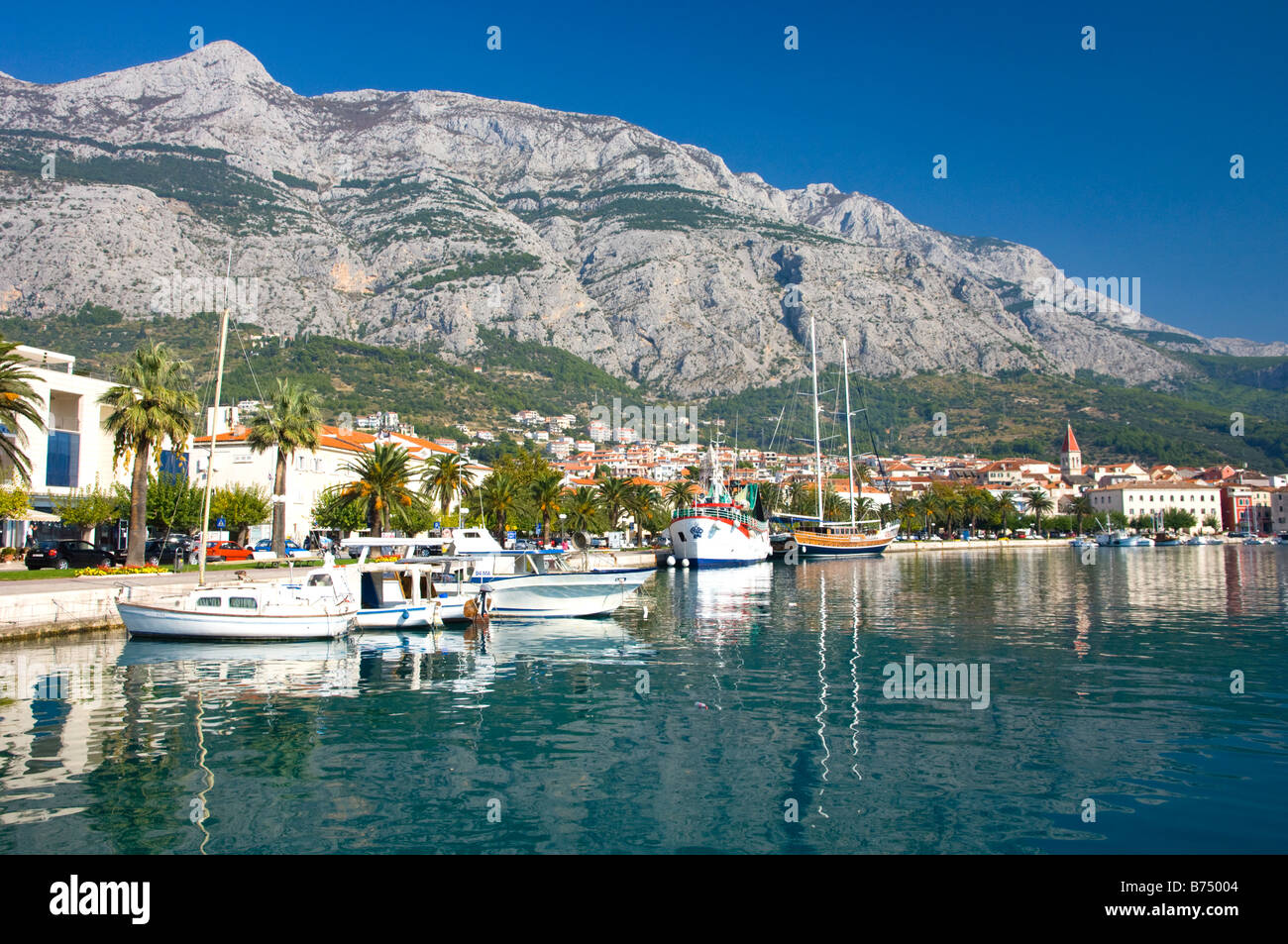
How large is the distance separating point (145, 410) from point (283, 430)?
13233mm

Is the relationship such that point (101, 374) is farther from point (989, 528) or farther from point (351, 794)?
point (989, 528)

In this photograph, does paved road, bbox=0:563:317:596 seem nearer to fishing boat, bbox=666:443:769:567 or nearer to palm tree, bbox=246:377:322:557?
palm tree, bbox=246:377:322:557

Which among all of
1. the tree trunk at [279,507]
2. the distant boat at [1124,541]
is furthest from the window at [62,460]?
the distant boat at [1124,541]

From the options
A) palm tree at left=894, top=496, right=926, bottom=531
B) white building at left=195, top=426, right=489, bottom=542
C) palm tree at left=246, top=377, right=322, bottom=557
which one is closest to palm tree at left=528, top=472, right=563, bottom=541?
white building at left=195, top=426, right=489, bottom=542

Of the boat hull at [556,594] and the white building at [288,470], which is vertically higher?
the white building at [288,470]

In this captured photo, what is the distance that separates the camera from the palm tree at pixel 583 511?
283 ft

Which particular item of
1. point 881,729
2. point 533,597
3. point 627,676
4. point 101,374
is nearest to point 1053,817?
Answer: point 881,729

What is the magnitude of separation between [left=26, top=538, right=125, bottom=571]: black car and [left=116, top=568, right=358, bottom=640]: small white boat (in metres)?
13.6

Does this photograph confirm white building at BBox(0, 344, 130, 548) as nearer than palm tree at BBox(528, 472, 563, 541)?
Yes

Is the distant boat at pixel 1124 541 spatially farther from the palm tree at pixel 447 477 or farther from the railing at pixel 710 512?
the palm tree at pixel 447 477

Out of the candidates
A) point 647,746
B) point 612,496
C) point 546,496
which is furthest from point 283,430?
point 612,496

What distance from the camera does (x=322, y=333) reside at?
585 feet

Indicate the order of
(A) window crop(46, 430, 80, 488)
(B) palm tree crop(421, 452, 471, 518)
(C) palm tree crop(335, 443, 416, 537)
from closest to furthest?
(C) palm tree crop(335, 443, 416, 537) < (A) window crop(46, 430, 80, 488) < (B) palm tree crop(421, 452, 471, 518)

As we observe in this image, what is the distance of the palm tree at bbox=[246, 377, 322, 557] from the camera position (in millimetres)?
51156
